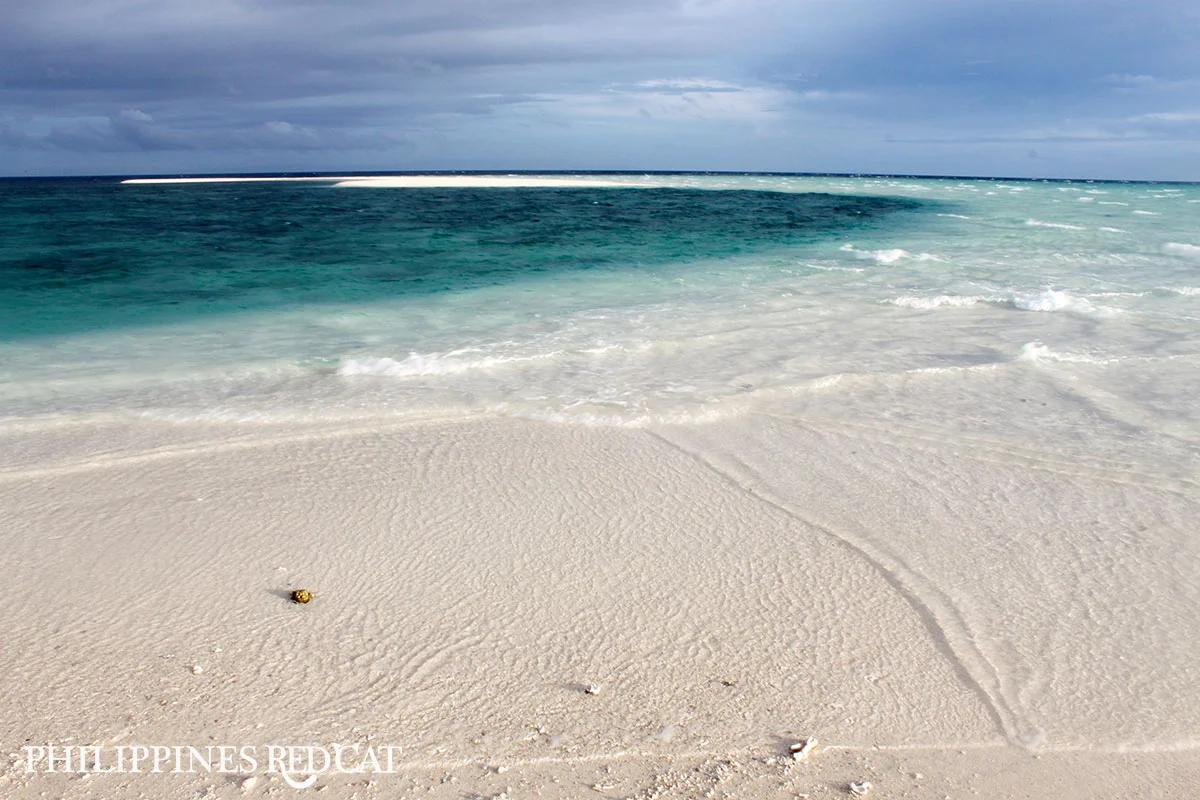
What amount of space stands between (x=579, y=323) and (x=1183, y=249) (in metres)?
15.8

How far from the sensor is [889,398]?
6.62m

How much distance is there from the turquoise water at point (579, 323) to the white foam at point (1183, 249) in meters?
0.15

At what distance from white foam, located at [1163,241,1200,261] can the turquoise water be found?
150mm

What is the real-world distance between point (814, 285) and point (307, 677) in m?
11.2

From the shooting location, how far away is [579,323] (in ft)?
32.3

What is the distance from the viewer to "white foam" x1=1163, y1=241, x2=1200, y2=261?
17.5 m

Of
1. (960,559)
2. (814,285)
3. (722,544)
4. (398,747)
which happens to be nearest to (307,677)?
(398,747)

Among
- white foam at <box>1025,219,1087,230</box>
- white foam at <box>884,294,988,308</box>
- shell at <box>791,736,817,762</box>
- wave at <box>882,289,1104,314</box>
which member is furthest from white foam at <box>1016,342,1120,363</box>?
white foam at <box>1025,219,1087,230</box>

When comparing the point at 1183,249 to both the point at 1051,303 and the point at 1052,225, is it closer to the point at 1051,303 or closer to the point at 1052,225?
the point at 1052,225

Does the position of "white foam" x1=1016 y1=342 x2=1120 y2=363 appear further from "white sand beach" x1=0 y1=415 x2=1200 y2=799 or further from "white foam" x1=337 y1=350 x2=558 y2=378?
"white foam" x1=337 y1=350 x2=558 y2=378

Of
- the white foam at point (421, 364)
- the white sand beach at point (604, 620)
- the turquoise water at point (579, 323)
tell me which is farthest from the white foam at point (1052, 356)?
the white foam at point (421, 364)

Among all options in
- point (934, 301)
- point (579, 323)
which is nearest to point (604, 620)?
point (579, 323)

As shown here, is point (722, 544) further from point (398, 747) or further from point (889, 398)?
point (889, 398)

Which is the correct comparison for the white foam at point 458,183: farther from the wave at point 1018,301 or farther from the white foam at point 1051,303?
the white foam at point 1051,303
